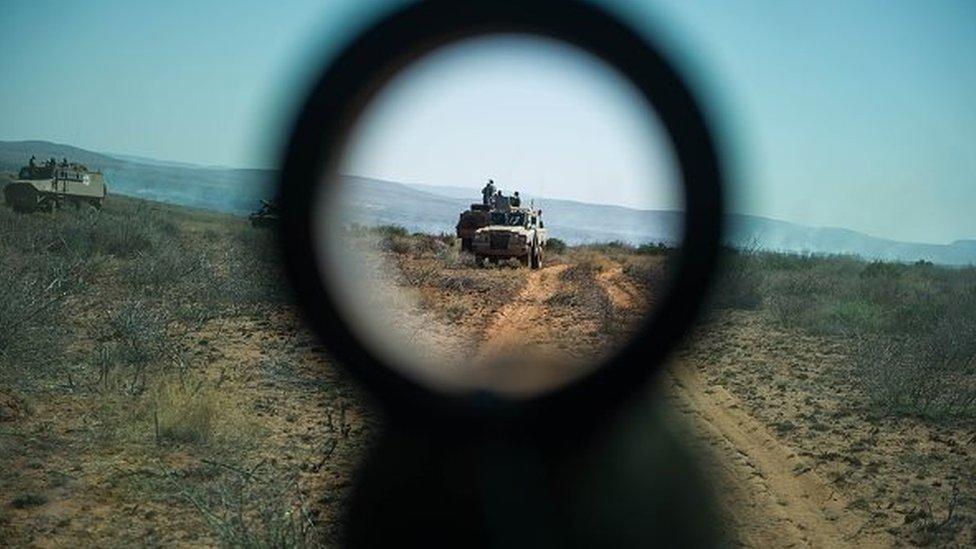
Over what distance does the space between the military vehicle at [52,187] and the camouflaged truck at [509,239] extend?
1850cm

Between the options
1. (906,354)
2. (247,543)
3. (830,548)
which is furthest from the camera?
(906,354)

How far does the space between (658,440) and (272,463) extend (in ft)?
10.3

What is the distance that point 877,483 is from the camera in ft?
18.9

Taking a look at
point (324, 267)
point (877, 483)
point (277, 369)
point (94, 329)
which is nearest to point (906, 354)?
A: point (877, 483)

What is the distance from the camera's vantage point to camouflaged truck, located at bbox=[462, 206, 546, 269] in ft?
81.3

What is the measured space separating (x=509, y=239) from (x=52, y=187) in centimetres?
2039

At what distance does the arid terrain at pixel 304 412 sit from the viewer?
15.5 feet

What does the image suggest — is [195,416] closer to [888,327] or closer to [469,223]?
[888,327]

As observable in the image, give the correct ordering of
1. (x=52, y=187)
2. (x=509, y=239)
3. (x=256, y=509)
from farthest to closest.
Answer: (x=52, y=187) < (x=509, y=239) < (x=256, y=509)

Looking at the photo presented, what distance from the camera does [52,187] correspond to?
31625 millimetres

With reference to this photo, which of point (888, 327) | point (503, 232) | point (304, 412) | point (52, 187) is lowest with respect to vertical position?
point (304, 412)

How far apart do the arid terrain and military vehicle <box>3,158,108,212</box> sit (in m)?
19.8

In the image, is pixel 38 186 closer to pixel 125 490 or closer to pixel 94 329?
pixel 94 329

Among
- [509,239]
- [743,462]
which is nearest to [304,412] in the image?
[743,462]
